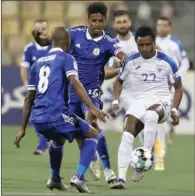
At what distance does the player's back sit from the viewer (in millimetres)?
8891

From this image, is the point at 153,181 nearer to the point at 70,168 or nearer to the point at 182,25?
the point at 70,168

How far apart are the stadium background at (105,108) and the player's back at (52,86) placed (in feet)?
2.78

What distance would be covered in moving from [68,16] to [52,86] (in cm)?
1384

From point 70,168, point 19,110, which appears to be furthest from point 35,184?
point 19,110

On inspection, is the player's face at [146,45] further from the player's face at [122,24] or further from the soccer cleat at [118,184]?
the player's face at [122,24]

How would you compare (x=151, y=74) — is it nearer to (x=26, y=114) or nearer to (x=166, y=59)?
(x=166, y=59)

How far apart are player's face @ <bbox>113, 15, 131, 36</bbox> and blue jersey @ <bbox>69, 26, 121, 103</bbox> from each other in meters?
2.24

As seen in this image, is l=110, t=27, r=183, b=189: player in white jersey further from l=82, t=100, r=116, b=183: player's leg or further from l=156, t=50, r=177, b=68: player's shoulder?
l=82, t=100, r=116, b=183: player's leg

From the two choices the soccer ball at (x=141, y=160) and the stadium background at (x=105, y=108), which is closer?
the soccer ball at (x=141, y=160)

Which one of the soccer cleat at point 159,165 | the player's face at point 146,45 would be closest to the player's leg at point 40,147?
the soccer cleat at point 159,165

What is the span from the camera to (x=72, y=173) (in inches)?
453

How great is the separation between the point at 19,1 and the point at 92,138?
13.9 m

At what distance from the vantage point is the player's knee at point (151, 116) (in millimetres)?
10078

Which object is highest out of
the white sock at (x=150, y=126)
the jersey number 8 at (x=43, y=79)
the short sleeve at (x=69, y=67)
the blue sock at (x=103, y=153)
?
the short sleeve at (x=69, y=67)
